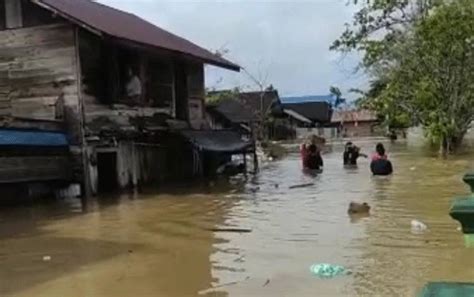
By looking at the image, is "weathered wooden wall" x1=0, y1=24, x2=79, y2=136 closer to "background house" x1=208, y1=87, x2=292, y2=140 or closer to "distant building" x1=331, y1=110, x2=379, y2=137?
"background house" x1=208, y1=87, x2=292, y2=140

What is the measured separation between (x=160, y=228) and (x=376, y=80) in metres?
23.7

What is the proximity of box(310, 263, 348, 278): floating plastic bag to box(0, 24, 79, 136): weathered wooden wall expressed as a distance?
10947 millimetres

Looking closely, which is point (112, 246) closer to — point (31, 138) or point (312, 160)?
point (31, 138)

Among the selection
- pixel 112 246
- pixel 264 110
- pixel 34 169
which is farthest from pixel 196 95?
pixel 264 110

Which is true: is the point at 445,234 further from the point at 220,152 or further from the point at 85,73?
the point at 220,152

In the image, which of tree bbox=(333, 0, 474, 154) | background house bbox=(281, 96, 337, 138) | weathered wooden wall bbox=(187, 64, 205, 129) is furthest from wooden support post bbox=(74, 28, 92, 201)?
background house bbox=(281, 96, 337, 138)

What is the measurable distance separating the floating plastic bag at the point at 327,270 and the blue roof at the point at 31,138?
9178mm

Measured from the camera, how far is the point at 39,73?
17.5m

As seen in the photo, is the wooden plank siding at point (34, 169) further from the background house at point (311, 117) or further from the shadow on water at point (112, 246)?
the background house at point (311, 117)

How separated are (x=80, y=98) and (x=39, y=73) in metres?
1.45

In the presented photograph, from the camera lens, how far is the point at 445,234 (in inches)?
367

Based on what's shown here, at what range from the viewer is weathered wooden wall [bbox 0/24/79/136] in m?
17.1

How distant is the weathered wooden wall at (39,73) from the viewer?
672 inches

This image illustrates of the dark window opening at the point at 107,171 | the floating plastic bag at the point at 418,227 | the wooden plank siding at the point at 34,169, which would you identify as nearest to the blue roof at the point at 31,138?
the wooden plank siding at the point at 34,169
